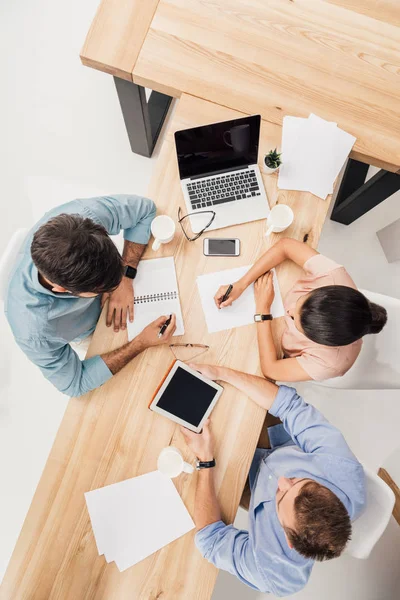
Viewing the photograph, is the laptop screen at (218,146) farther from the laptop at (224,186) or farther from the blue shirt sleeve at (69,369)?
the blue shirt sleeve at (69,369)

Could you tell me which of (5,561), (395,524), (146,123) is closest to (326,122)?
(146,123)

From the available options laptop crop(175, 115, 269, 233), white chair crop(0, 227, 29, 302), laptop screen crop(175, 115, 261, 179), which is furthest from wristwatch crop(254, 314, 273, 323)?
white chair crop(0, 227, 29, 302)

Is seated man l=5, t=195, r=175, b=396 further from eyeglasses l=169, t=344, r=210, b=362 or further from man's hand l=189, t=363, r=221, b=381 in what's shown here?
man's hand l=189, t=363, r=221, b=381

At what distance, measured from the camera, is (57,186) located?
2.37 m

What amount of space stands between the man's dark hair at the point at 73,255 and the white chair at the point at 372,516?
3.63 feet

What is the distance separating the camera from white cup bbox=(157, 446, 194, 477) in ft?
4.33

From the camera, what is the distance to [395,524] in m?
1.97

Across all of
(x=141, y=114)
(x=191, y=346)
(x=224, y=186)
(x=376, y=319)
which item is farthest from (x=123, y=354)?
(x=141, y=114)

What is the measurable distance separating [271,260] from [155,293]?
43cm

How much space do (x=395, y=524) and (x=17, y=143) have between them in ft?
9.33

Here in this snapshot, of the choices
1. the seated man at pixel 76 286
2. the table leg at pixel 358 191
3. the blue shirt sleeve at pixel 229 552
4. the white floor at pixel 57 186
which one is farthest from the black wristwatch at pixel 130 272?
the table leg at pixel 358 191

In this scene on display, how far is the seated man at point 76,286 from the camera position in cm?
114

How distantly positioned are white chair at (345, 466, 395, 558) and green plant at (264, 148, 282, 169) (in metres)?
1.12

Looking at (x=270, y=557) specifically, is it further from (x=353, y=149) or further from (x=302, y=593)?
(x=353, y=149)
